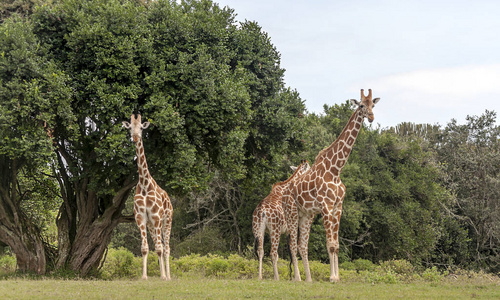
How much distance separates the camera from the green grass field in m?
11.4

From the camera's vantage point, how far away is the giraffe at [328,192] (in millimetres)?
13953

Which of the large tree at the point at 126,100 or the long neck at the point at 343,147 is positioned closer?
the long neck at the point at 343,147

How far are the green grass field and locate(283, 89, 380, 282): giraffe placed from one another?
4.84 feet

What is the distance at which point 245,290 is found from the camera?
12.3m

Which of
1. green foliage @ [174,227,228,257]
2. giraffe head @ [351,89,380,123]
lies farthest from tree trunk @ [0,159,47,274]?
giraffe head @ [351,89,380,123]

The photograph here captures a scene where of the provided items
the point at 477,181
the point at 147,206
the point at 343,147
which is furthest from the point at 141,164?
the point at 477,181

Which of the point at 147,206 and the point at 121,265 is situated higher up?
the point at 147,206

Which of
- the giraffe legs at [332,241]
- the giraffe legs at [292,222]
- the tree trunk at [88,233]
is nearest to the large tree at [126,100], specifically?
the tree trunk at [88,233]

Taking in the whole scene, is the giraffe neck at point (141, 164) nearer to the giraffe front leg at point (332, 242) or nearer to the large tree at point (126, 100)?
the large tree at point (126, 100)

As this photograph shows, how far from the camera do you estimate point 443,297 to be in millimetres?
11445

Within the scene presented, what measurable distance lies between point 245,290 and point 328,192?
364 cm

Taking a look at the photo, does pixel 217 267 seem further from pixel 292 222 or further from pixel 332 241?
pixel 332 241

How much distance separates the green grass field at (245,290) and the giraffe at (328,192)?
148 cm

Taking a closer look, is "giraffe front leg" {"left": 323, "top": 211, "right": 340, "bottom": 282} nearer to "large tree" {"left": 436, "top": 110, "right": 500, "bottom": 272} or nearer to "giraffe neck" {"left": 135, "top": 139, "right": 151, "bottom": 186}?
"giraffe neck" {"left": 135, "top": 139, "right": 151, "bottom": 186}
